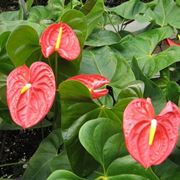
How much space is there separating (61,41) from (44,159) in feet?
0.70

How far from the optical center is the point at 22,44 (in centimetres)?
75

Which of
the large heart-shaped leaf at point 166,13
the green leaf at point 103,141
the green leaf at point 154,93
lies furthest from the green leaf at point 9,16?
the green leaf at point 103,141

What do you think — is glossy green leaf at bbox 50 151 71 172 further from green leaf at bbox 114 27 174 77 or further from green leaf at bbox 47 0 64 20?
green leaf at bbox 47 0 64 20

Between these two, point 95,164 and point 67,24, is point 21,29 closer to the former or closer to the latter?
point 67,24

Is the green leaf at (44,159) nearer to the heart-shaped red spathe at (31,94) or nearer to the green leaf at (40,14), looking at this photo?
the heart-shaped red spathe at (31,94)

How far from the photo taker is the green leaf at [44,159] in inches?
31.4

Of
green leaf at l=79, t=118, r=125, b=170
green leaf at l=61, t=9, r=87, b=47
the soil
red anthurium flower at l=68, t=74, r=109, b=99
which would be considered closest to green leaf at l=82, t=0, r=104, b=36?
green leaf at l=61, t=9, r=87, b=47

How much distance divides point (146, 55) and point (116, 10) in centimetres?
23

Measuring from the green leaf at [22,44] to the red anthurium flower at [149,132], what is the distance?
23 cm

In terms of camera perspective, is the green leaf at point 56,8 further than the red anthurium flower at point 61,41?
Yes

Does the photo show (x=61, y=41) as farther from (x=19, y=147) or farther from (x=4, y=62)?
(x=19, y=147)

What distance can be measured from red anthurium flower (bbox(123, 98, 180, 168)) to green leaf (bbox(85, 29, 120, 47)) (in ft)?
1.15

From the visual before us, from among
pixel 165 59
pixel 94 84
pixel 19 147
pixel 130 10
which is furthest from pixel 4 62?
pixel 19 147

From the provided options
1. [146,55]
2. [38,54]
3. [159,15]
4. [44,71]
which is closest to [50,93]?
[44,71]
